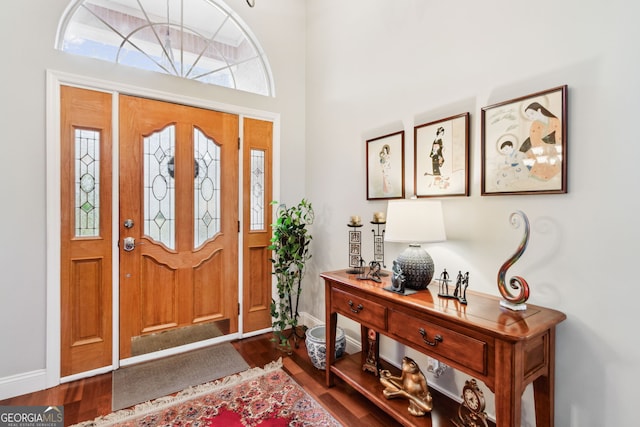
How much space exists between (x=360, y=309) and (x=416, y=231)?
1.99ft

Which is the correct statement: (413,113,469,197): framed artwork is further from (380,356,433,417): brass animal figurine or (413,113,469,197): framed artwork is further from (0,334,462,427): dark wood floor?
(0,334,462,427): dark wood floor

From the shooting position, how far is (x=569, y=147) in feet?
4.48

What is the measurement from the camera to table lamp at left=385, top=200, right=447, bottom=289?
5.38 feet

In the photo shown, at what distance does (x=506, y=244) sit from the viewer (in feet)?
5.17

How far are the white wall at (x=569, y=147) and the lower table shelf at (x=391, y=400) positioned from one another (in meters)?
0.13

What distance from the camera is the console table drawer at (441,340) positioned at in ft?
4.12

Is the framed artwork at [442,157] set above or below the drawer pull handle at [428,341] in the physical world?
above

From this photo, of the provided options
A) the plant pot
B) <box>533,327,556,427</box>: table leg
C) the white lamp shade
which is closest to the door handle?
the plant pot

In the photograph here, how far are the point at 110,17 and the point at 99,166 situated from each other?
119 cm

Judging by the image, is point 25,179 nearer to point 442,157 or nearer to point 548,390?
point 442,157

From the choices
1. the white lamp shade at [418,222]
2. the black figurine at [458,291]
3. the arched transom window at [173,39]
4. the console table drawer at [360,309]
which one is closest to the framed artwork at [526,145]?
the white lamp shade at [418,222]

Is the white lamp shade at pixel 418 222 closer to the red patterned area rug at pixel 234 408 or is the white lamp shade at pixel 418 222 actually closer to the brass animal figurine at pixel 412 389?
the brass animal figurine at pixel 412 389

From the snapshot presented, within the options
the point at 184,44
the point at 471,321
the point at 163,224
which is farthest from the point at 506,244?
the point at 184,44

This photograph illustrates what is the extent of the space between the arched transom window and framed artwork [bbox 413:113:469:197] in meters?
1.80
